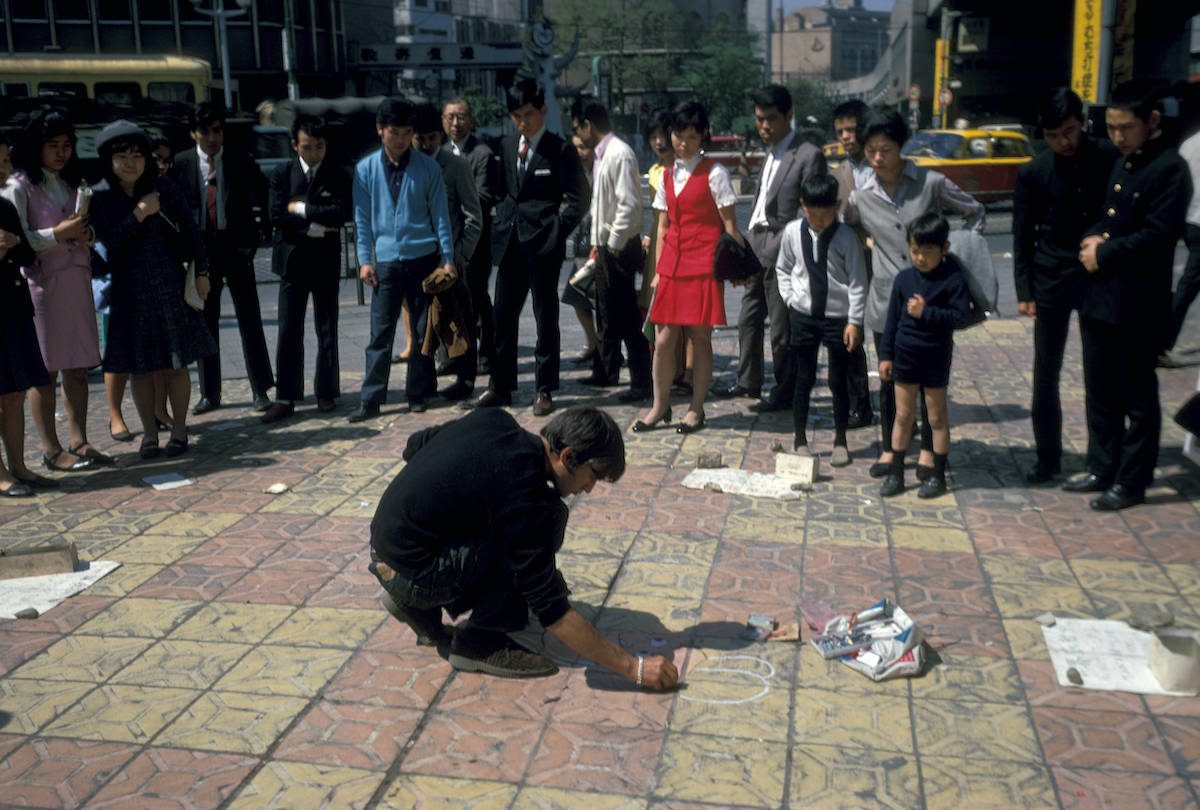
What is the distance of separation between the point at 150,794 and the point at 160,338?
3860 millimetres

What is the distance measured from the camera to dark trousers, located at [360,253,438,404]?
25.1ft

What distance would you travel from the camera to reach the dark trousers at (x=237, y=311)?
776 cm

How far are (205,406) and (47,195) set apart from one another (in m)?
1.99

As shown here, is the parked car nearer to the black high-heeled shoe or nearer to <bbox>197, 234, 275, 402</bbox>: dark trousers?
the black high-heeled shoe

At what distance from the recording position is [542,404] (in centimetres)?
768

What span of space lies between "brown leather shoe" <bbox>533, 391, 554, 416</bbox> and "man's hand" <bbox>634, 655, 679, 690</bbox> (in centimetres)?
380

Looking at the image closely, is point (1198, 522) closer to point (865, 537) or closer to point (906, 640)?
point (865, 537)

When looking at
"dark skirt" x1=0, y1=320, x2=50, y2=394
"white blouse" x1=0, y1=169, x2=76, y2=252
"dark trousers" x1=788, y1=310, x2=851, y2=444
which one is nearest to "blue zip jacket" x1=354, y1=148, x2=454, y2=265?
"white blouse" x1=0, y1=169, x2=76, y2=252

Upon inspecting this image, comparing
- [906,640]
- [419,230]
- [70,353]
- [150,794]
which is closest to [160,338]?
[70,353]

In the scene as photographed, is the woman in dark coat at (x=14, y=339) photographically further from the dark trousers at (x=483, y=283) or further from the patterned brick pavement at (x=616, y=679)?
the dark trousers at (x=483, y=283)

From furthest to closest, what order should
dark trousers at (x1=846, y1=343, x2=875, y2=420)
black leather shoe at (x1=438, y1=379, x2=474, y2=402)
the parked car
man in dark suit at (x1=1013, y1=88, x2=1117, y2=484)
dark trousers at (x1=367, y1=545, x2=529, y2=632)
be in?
the parked car < black leather shoe at (x1=438, y1=379, x2=474, y2=402) < dark trousers at (x1=846, y1=343, x2=875, y2=420) < man in dark suit at (x1=1013, y1=88, x2=1117, y2=484) < dark trousers at (x1=367, y1=545, x2=529, y2=632)

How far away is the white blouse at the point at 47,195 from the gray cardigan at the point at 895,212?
429 cm

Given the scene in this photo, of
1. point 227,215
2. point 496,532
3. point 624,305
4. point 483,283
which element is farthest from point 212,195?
point 496,532

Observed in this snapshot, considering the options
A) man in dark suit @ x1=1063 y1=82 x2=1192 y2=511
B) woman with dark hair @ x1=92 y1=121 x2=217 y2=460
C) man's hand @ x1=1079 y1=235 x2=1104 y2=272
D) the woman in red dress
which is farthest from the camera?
the woman in red dress
